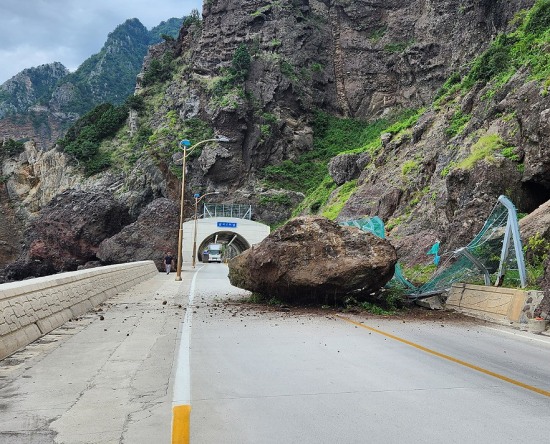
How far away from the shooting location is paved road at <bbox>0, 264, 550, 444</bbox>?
4180mm

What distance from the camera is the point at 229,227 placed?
5969 cm

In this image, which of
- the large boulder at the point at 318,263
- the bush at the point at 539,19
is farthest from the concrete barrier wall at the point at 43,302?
the bush at the point at 539,19

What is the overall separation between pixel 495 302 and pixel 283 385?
322 inches

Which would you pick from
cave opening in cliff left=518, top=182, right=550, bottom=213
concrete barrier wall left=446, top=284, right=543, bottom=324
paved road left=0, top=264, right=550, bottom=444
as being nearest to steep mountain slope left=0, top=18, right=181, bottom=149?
cave opening in cliff left=518, top=182, right=550, bottom=213

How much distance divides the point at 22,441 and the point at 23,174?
95936 mm

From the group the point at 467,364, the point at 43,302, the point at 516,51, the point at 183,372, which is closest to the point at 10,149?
the point at 516,51

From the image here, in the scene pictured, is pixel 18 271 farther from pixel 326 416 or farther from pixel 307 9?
pixel 307 9

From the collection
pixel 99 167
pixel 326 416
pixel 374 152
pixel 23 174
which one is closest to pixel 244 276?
pixel 326 416

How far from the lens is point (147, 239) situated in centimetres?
3819

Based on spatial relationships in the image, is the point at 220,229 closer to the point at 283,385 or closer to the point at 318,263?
the point at 318,263

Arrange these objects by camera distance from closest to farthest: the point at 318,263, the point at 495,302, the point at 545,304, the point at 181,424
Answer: the point at 181,424
the point at 545,304
the point at 495,302
the point at 318,263

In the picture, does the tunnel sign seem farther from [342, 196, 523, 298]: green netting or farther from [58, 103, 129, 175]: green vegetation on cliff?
[342, 196, 523, 298]: green netting

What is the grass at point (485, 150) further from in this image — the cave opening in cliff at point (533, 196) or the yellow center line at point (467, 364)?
the yellow center line at point (467, 364)

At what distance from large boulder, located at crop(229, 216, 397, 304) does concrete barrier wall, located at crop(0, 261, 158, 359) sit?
4.49m
